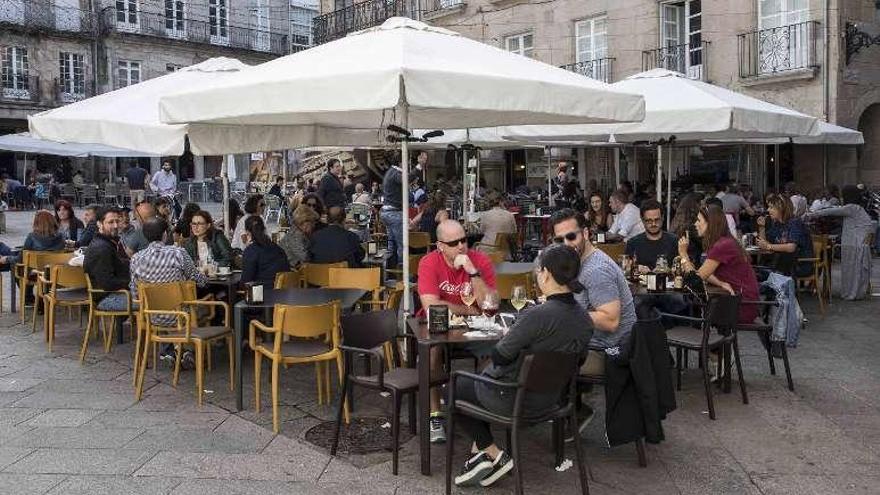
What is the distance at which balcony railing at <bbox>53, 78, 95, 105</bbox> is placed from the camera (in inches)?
1304

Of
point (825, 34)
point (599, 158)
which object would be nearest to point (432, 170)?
point (599, 158)

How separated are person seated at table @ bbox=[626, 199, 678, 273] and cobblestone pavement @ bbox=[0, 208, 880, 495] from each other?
1075mm

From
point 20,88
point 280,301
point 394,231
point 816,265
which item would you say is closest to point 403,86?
point 280,301

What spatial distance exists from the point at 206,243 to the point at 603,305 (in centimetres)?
457

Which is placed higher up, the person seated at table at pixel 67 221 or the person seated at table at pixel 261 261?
the person seated at table at pixel 67 221

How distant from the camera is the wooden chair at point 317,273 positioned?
303 inches

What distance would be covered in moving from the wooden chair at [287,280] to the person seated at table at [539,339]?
298 cm

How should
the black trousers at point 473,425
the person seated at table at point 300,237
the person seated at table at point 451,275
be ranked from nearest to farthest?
the black trousers at point 473,425, the person seated at table at point 451,275, the person seated at table at point 300,237

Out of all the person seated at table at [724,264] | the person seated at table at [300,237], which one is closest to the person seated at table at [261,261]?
the person seated at table at [300,237]

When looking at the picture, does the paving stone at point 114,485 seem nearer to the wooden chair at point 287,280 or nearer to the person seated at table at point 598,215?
the wooden chair at point 287,280

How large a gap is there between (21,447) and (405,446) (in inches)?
93.5

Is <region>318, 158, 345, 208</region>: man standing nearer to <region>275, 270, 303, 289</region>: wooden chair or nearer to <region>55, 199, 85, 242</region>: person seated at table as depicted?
<region>55, 199, 85, 242</region>: person seated at table

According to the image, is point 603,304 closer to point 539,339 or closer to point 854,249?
point 539,339

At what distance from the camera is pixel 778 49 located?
16.2 m
